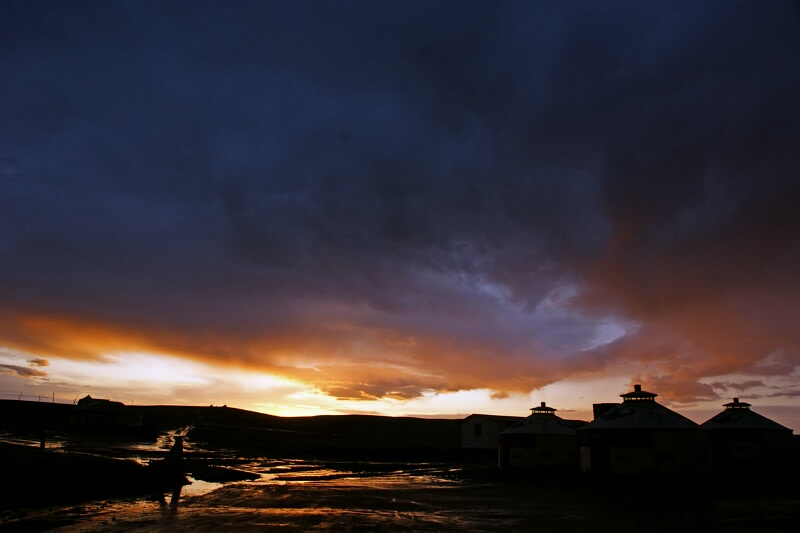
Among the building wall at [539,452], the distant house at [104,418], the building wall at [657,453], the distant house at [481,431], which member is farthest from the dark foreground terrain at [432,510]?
the distant house at [104,418]

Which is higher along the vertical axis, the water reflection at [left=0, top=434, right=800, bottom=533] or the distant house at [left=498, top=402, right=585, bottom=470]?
the distant house at [left=498, top=402, right=585, bottom=470]

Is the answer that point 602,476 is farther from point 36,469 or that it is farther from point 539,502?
point 36,469

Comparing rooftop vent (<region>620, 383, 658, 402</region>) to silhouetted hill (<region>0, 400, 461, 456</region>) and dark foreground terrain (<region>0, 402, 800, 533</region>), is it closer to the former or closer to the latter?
dark foreground terrain (<region>0, 402, 800, 533</region>)

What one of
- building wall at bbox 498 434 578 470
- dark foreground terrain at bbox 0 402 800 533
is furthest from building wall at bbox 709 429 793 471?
building wall at bbox 498 434 578 470

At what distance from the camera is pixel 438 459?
70.9m

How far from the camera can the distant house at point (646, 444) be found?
139ft

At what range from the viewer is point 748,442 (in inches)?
2026

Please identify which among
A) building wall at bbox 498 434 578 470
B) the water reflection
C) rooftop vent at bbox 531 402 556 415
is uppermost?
rooftop vent at bbox 531 402 556 415

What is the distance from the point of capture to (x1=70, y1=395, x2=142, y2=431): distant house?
7732 cm

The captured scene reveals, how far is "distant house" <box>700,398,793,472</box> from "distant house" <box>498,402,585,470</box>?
12508 millimetres

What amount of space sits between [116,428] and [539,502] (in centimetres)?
7096

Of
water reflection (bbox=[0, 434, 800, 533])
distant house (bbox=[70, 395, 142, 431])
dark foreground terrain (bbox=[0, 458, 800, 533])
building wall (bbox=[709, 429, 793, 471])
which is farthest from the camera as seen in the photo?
distant house (bbox=[70, 395, 142, 431])

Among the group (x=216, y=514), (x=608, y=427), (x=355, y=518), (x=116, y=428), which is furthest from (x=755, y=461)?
(x=116, y=428)

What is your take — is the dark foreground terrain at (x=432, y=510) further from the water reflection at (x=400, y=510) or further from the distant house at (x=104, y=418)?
the distant house at (x=104, y=418)
